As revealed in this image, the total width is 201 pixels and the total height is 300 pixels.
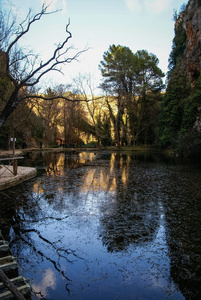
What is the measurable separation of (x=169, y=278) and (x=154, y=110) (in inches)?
1984

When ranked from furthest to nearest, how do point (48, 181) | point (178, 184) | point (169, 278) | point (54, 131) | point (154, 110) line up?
point (54, 131)
point (154, 110)
point (48, 181)
point (178, 184)
point (169, 278)

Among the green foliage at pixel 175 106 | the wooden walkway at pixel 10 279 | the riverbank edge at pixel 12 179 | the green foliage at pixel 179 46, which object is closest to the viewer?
the wooden walkway at pixel 10 279

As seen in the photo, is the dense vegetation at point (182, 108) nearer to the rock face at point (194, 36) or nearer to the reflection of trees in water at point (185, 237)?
the rock face at point (194, 36)

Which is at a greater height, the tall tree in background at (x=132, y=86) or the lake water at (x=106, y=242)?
the tall tree in background at (x=132, y=86)

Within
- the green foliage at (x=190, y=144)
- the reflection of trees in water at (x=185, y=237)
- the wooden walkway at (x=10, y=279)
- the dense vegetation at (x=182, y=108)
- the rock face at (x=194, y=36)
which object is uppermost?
the rock face at (x=194, y=36)

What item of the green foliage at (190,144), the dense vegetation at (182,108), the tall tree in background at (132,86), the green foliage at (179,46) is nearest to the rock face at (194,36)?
the dense vegetation at (182,108)

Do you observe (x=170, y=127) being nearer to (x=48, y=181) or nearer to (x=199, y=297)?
(x=48, y=181)

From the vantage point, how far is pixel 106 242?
518cm

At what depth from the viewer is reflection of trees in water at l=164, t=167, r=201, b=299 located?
376 cm

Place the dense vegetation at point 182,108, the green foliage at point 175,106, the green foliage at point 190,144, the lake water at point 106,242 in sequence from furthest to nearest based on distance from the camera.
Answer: the green foliage at point 175,106
the dense vegetation at point 182,108
the green foliage at point 190,144
the lake water at point 106,242

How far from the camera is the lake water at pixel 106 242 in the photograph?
12.0 ft

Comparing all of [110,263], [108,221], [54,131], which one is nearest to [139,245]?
[110,263]

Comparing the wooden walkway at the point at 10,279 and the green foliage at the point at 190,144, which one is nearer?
the wooden walkway at the point at 10,279

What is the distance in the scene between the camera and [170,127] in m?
35.8
